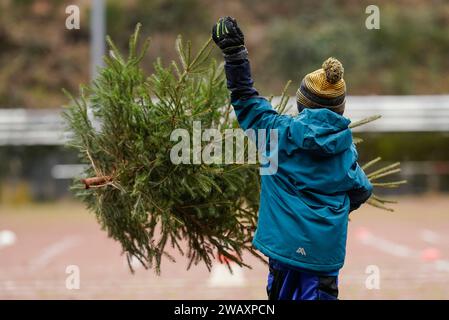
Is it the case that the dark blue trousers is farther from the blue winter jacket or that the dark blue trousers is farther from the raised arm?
the raised arm

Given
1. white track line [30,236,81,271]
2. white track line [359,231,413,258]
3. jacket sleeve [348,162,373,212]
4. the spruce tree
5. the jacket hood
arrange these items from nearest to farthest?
the jacket hood → jacket sleeve [348,162,373,212] → the spruce tree → white track line [30,236,81,271] → white track line [359,231,413,258]

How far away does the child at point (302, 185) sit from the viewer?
5.23 meters

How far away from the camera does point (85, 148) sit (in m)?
6.85

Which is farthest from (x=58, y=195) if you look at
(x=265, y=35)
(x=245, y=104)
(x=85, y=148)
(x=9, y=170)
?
(x=245, y=104)

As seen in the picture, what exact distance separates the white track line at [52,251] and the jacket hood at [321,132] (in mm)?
8911

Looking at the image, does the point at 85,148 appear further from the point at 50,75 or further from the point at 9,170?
the point at 50,75

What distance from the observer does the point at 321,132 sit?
5.21m

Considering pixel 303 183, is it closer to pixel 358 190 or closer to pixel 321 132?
pixel 321 132

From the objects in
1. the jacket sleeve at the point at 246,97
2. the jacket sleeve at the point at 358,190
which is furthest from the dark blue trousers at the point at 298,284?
the jacket sleeve at the point at 246,97

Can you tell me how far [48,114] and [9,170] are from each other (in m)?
2.08

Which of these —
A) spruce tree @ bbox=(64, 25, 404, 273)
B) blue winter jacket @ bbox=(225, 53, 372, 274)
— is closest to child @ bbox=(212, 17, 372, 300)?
blue winter jacket @ bbox=(225, 53, 372, 274)

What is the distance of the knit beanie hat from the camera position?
545cm

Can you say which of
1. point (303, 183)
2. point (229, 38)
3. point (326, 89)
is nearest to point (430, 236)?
point (326, 89)

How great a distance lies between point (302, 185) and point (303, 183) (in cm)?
1
